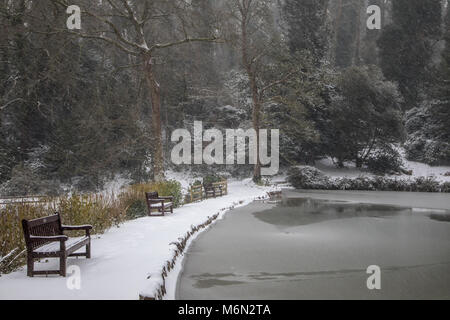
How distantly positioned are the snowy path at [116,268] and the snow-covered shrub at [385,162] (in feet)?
73.7

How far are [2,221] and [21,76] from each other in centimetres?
1842

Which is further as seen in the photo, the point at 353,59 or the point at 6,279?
the point at 353,59

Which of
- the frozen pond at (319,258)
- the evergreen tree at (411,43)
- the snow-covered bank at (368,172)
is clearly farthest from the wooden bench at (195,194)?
the evergreen tree at (411,43)

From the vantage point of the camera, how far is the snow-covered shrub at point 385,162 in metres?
28.5

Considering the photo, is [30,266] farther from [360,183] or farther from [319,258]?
[360,183]

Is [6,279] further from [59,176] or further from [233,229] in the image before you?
[59,176]

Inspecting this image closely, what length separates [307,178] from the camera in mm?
26047

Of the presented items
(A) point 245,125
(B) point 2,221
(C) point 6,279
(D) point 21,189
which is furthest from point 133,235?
(A) point 245,125

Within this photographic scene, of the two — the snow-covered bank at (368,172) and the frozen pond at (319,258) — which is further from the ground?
the frozen pond at (319,258)

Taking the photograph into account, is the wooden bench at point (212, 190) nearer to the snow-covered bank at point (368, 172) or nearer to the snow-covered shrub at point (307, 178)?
the snow-covered shrub at point (307, 178)

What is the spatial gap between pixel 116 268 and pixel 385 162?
1044 inches

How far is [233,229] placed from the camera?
33.8 ft

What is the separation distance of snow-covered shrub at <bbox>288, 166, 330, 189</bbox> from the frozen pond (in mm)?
13342

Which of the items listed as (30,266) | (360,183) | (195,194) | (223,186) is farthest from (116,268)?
(360,183)
